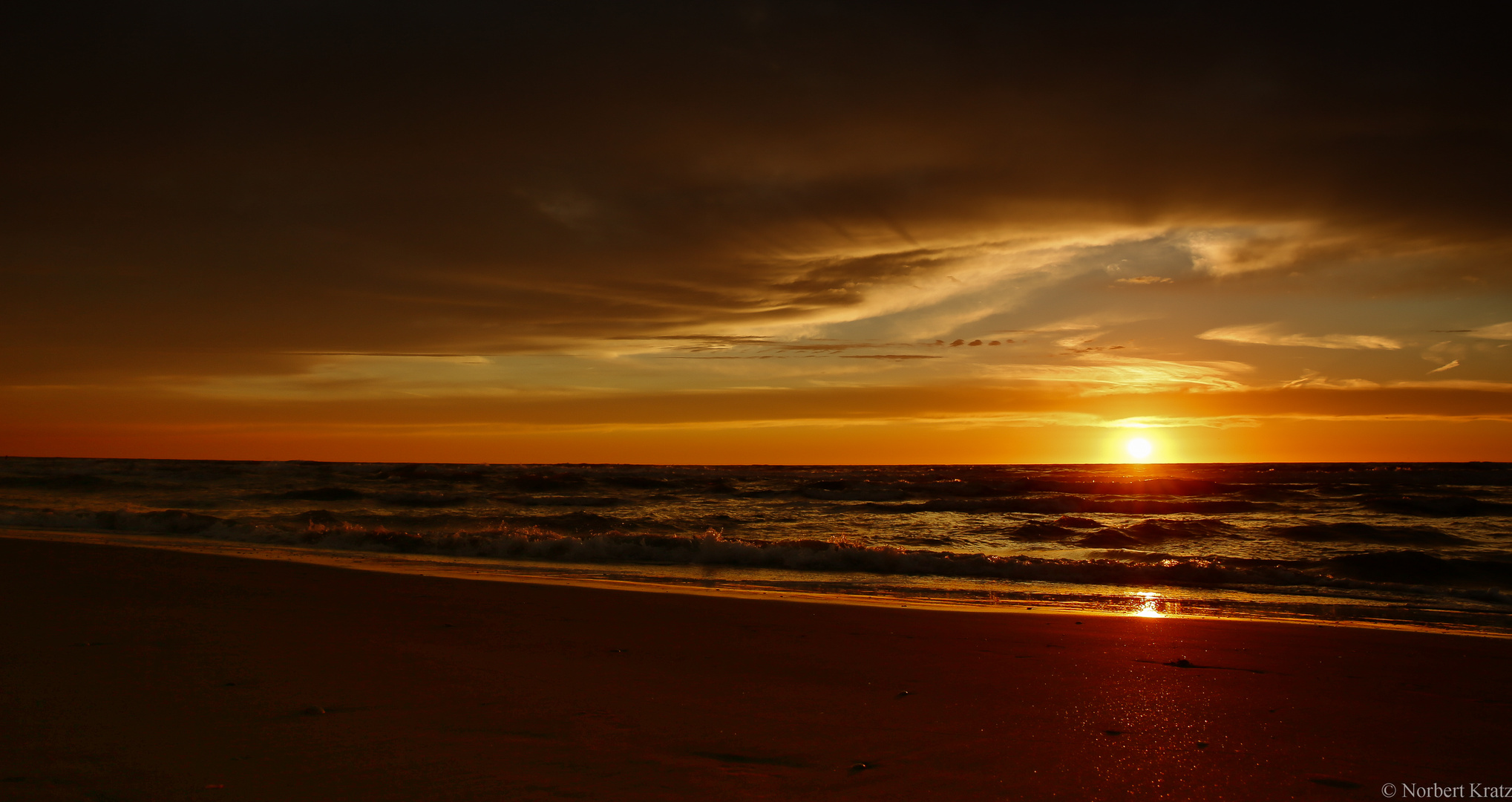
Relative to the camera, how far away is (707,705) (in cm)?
463

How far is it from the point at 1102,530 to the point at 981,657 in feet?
51.5

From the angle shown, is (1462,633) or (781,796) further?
(1462,633)

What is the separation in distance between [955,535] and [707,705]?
52.4ft

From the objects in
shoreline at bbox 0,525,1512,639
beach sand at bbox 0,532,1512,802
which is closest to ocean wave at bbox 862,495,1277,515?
shoreline at bbox 0,525,1512,639

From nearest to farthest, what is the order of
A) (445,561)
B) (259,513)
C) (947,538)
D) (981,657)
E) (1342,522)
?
(981,657), (445,561), (947,538), (1342,522), (259,513)

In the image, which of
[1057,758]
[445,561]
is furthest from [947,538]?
[1057,758]

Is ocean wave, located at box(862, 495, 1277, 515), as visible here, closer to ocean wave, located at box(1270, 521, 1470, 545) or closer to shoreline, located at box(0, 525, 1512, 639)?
ocean wave, located at box(1270, 521, 1470, 545)

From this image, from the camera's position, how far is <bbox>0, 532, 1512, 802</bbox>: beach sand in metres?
3.33

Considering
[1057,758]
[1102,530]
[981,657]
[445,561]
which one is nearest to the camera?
[1057,758]

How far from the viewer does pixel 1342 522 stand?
22438 mm

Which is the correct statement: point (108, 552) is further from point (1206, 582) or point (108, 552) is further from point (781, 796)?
point (1206, 582)

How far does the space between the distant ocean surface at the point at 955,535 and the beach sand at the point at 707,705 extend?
131 inches

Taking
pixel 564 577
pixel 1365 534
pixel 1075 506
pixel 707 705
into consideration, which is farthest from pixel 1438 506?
pixel 707 705

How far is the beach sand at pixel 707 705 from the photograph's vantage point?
131 inches
